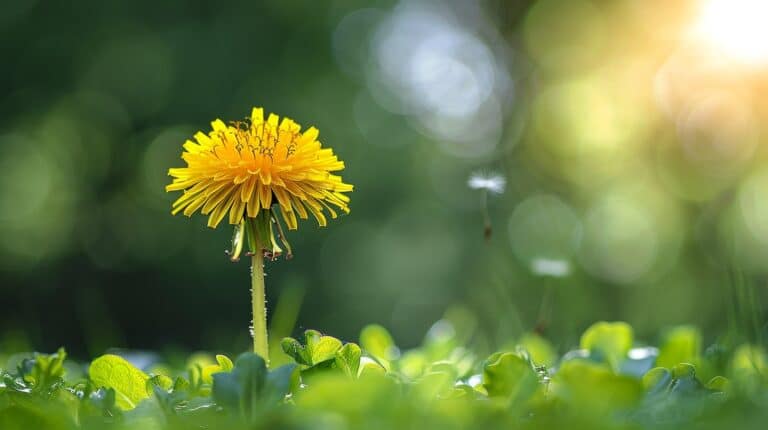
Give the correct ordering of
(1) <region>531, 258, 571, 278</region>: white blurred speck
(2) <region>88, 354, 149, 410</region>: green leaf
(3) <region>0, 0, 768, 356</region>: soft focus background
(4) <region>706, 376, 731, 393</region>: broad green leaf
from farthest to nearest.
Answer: (3) <region>0, 0, 768, 356</region>: soft focus background < (1) <region>531, 258, 571, 278</region>: white blurred speck < (2) <region>88, 354, 149, 410</region>: green leaf < (4) <region>706, 376, 731, 393</region>: broad green leaf

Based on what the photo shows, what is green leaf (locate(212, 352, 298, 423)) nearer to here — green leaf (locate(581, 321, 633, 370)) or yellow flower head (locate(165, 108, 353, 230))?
yellow flower head (locate(165, 108, 353, 230))

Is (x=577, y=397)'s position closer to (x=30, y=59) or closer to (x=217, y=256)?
(x=217, y=256)

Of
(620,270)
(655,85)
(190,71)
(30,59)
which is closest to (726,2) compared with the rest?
(655,85)

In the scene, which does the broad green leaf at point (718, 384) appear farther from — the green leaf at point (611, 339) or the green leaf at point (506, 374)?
the green leaf at point (611, 339)

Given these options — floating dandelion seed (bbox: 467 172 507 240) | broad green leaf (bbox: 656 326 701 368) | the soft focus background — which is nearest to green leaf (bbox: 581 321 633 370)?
broad green leaf (bbox: 656 326 701 368)

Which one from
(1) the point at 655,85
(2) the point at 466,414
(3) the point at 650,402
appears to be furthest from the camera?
(1) the point at 655,85

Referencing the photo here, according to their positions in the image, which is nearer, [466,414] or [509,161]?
[466,414]
